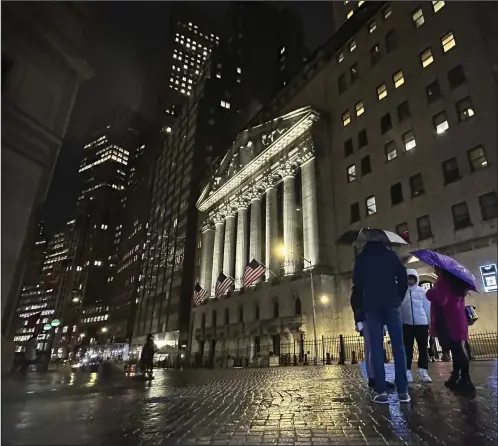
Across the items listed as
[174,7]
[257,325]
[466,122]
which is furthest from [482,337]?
[257,325]

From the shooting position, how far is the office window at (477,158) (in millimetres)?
5328

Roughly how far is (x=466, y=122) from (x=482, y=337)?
394 cm

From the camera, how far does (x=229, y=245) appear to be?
33469 mm

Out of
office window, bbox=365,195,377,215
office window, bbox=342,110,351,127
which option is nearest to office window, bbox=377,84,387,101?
office window, bbox=342,110,351,127

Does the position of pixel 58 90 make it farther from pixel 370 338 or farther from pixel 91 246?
pixel 370 338

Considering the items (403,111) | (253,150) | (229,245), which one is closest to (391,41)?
(403,111)

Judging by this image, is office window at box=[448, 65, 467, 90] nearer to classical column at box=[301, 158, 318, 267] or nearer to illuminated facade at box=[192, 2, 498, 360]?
illuminated facade at box=[192, 2, 498, 360]

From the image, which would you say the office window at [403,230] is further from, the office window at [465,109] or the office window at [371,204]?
the office window at [465,109]

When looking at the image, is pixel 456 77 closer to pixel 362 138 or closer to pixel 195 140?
pixel 362 138

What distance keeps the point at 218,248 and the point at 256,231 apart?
5.69 meters

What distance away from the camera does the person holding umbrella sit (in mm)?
4078

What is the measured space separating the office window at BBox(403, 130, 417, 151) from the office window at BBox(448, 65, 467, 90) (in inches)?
51.2

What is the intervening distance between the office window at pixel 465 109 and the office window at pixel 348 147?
164 inches

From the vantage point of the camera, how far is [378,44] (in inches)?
603
